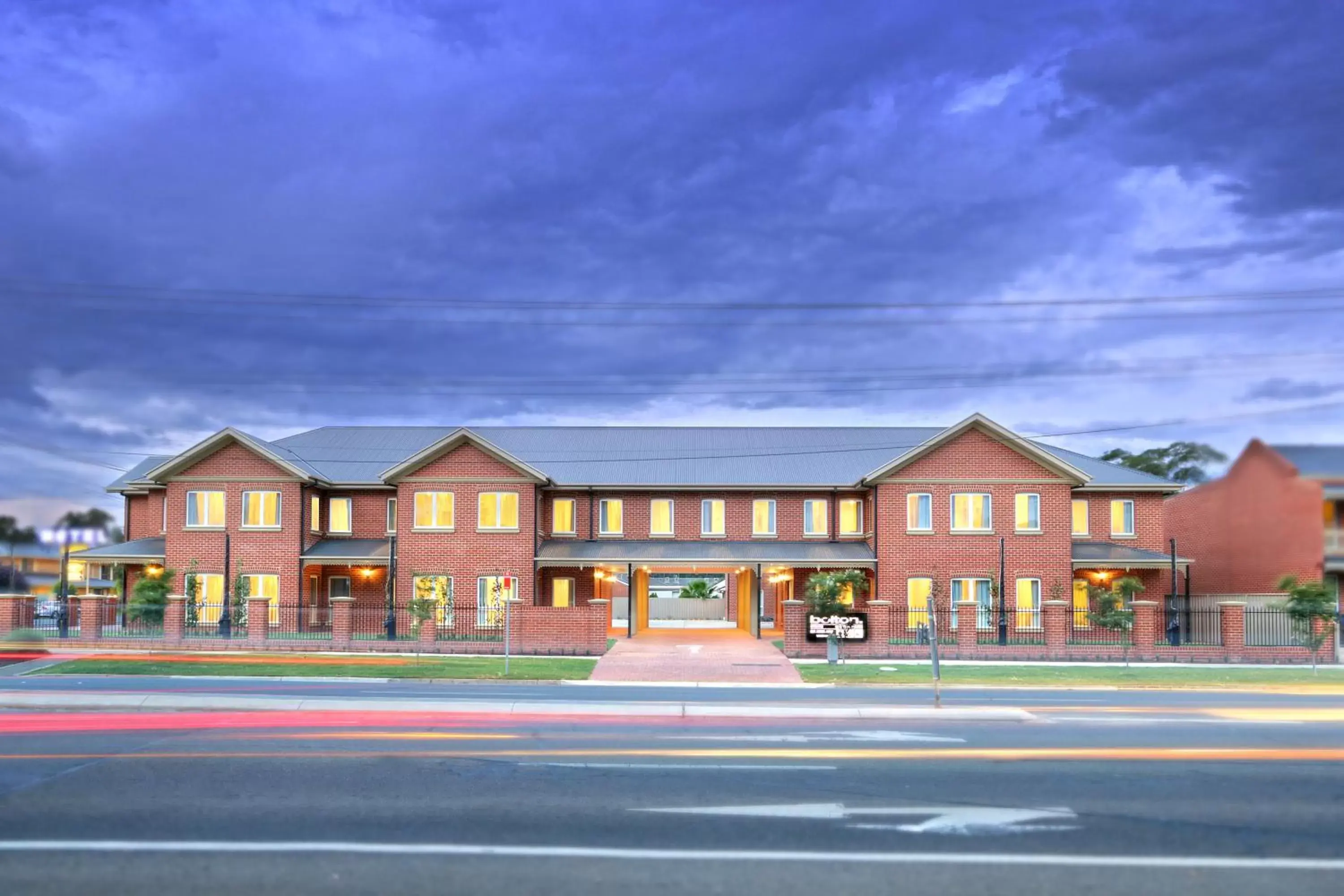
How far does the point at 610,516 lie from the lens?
4728 centimetres

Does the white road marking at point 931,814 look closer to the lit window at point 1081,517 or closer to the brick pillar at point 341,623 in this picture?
the brick pillar at point 341,623

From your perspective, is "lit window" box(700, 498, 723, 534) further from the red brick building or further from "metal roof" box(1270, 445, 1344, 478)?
"metal roof" box(1270, 445, 1344, 478)

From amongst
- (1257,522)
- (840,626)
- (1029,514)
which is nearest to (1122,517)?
(1029,514)

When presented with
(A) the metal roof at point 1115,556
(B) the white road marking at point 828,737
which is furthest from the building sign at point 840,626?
(B) the white road marking at point 828,737

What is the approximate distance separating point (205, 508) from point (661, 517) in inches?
699

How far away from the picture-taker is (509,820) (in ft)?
35.6

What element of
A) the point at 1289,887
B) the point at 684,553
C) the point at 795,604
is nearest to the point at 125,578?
the point at 684,553

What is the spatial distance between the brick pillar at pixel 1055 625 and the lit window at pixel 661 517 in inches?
650

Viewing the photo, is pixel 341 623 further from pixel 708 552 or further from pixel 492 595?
pixel 708 552

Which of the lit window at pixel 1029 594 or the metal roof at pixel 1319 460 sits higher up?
the metal roof at pixel 1319 460

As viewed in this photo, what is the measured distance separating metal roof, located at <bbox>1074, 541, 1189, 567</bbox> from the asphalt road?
81.1 ft

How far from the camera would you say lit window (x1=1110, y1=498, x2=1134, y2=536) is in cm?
4641

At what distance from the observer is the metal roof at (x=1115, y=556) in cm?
4200

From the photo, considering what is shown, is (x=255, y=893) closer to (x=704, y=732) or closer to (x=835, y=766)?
(x=835, y=766)
